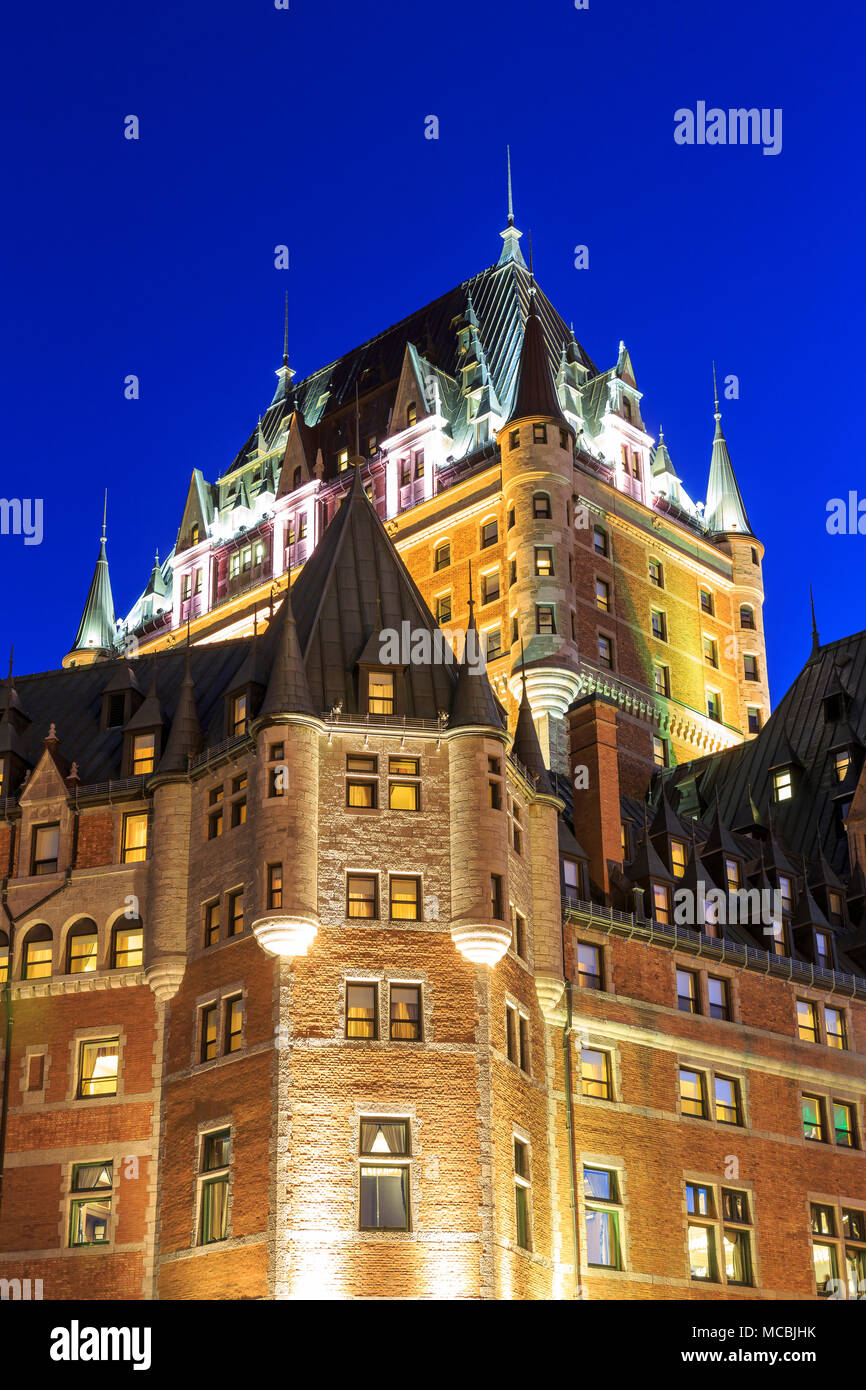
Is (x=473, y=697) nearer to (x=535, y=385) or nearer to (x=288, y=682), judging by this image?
(x=288, y=682)

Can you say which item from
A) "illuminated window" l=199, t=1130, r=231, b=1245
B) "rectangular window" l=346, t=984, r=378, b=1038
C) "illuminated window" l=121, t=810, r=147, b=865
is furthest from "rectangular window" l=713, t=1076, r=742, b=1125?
"illuminated window" l=121, t=810, r=147, b=865

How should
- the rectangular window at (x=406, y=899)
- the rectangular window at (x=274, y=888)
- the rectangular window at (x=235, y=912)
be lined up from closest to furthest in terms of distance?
1. the rectangular window at (x=274, y=888)
2. the rectangular window at (x=406, y=899)
3. the rectangular window at (x=235, y=912)

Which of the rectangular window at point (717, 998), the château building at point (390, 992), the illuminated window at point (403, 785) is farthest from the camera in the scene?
the rectangular window at point (717, 998)

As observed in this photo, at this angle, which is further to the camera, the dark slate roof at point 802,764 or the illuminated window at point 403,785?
the dark slate roof at point 802,764

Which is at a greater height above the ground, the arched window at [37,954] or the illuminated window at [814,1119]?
the arched window at [37,954]

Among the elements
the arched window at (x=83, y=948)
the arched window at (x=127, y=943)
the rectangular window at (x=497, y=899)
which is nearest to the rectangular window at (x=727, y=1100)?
the rectangular window at (x=497, y=899)

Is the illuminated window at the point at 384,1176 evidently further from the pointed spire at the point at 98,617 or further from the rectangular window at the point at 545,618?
the pointed spire at the point at 98,617

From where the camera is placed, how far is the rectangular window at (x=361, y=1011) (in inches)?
2537

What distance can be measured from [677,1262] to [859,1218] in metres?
10.6

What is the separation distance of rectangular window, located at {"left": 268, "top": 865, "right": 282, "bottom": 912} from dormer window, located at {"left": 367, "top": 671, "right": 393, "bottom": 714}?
6839 millimetres

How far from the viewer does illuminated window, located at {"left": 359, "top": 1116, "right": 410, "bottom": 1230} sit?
6178 cm

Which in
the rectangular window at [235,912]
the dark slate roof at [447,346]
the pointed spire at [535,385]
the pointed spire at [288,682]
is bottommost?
the rectangular window at [235,912]

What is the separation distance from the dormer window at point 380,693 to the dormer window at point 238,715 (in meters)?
4.35
